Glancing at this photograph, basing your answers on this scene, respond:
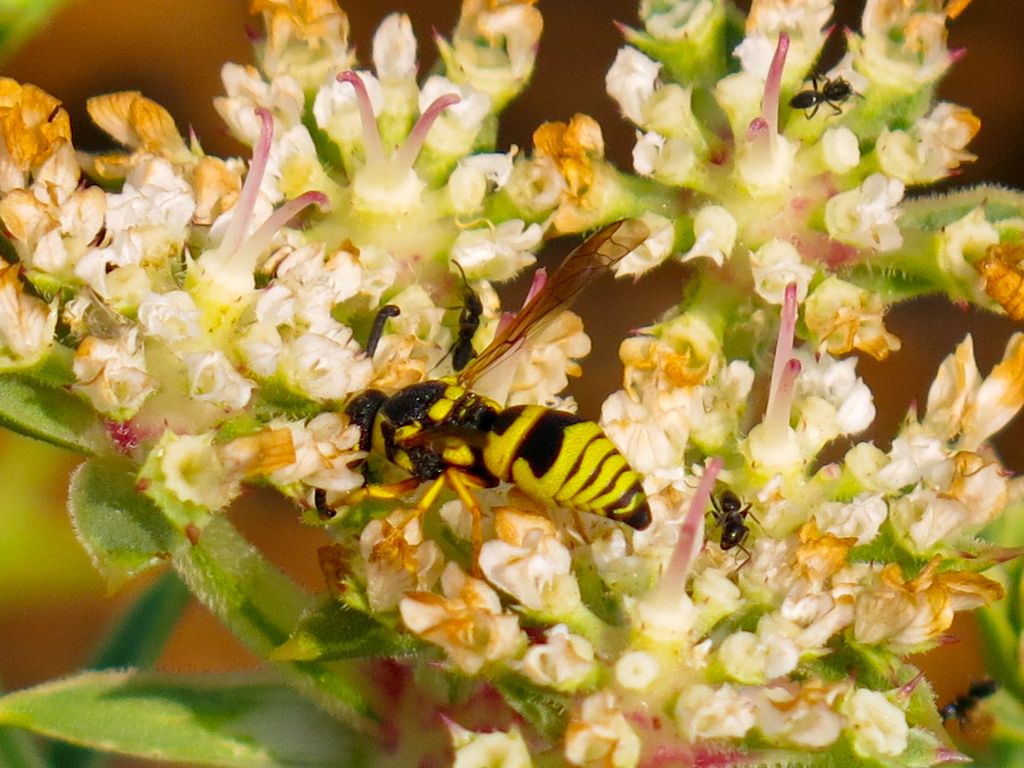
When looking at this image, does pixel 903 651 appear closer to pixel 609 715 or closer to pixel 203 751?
pixel 609 715

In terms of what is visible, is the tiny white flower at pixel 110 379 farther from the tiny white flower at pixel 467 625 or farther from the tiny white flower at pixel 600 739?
the tiny white flower at pixel 600 739

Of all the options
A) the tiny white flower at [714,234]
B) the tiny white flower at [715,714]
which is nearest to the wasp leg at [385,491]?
the tiny white flower at [715,714]

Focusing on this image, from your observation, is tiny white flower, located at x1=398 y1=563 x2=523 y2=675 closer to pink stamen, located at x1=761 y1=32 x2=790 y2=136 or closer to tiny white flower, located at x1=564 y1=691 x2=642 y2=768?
tiny white flower, located at x1=564 y1=691 x2=642 y2=768

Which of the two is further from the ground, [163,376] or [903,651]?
[163,376]

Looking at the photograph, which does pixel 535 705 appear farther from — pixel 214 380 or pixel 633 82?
pixel 633 82

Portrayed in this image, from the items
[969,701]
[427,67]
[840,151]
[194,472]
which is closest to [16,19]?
[194,472]

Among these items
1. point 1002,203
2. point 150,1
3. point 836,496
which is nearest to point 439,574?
point 836,496

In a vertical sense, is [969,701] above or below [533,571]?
below
